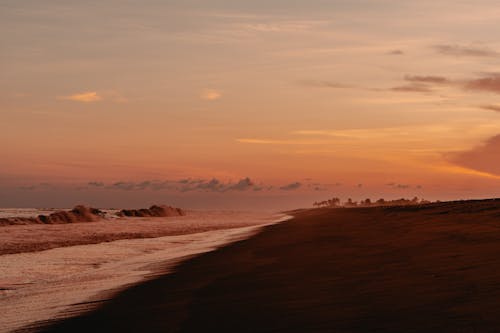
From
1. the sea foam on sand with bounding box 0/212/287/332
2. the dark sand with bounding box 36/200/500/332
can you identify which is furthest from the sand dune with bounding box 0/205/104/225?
the dark sand with bounding box 36/200/500/332

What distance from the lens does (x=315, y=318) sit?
8.43 metres

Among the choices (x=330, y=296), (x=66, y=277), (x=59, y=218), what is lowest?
(x=66, y=277)

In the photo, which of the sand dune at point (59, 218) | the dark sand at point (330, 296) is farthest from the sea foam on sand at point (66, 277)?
the sand dune at point (59, 218)

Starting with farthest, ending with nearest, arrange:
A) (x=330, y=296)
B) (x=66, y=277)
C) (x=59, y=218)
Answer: (x=59, y=218) < (x=66, y=277) < (x=330, y=296)

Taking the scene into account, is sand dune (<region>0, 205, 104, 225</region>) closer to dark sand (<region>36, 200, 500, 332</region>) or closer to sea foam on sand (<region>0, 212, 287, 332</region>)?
sea foam on sand (<region>0, 212, 287, 332</region>)

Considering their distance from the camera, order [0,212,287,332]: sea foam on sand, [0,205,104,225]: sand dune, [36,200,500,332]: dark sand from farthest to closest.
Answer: [0,205,104,225]: sand dune < [0,212,287,332]: sea foam on sand < [36,200,500,332]: dark sand

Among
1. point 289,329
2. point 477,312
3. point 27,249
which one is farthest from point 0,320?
point 27,249

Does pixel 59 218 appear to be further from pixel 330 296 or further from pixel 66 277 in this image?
pixel 330 296

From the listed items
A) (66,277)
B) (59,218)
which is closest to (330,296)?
(66,277)

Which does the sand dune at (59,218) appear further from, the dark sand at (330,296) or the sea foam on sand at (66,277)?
the dark sand at (330,296)

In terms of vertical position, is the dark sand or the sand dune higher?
the sand dune

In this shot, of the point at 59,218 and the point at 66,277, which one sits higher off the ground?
the point at 59,218

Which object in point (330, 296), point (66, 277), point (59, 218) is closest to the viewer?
point (330, 296)

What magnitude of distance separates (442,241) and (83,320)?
1072 cm
